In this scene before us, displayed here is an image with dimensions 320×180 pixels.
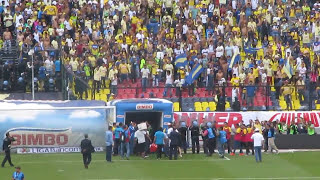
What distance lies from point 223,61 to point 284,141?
618 cm

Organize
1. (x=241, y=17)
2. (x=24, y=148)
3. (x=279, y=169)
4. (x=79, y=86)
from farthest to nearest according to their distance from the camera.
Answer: (x=241, y=17) < (x=79, y=86) < (x=24, y=148) < (x=279, y=169)

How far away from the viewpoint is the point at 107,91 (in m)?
53.0

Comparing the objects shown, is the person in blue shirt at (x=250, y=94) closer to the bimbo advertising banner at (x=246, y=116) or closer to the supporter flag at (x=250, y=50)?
the bimbo advertising banner at (x=246, y=116)

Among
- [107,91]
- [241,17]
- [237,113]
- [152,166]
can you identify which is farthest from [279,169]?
[241,17]

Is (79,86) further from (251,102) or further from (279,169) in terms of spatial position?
(279,169)

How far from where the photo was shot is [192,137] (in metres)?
49.1

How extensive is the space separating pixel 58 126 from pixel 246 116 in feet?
29.3

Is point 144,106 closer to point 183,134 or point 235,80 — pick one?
point 183,134

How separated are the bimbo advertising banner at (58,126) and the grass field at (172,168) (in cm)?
60

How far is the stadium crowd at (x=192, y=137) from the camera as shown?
155ft

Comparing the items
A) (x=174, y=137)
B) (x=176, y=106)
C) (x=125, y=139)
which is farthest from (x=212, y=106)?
(x=125, y=139)

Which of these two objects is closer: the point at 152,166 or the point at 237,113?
the point at 152,166

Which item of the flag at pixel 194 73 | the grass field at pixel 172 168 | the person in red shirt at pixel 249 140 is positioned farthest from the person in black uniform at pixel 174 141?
the flag at pixel 194 73

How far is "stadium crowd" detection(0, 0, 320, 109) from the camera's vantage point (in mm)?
53719
